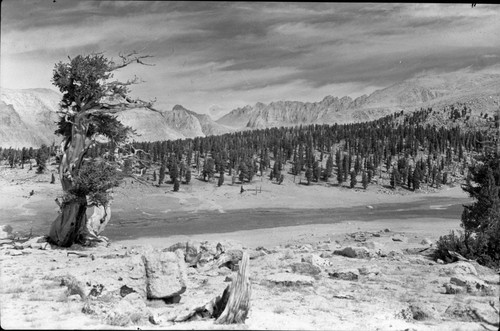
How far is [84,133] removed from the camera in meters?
24.4

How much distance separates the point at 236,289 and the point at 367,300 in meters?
5.04

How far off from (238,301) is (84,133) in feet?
55.0

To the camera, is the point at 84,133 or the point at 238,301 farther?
the point at 84,133

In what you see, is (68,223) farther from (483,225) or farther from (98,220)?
(483,225)

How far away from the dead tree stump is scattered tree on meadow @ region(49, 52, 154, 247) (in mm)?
14000

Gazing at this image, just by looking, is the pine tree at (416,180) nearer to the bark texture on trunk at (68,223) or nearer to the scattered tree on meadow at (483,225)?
the scattered tree on meadow at (483,225)

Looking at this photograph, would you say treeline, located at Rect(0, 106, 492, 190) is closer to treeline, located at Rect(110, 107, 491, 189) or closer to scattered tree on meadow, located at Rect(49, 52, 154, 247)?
treeline, located at Rect(110, 107, 491, 189)

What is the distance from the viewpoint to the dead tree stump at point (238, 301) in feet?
35.2

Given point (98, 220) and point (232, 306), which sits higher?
point (232, 306)

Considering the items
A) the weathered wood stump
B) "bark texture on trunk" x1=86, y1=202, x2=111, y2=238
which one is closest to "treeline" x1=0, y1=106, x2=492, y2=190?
"bark texture on trunk" x1=86, y1=202, x2=111, y2=238

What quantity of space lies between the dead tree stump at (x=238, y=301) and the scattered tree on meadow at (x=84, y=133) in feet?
45.9

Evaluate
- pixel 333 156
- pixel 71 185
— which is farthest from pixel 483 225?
pixel 333 156

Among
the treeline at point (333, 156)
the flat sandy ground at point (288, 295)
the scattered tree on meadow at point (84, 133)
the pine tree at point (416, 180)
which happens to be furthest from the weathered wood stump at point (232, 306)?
the pine tree at point (416, 180)

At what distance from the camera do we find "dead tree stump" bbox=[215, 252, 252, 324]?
35.2ft
